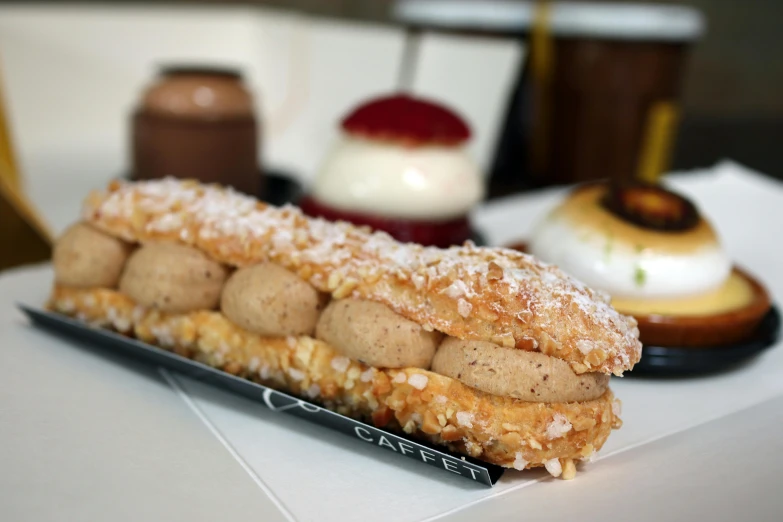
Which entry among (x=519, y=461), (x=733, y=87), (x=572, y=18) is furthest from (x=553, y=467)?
(x=733, y=87)

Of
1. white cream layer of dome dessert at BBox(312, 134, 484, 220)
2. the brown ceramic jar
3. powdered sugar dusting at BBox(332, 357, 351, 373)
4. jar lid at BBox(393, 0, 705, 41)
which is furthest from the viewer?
jar lid at BBox(393, 0, 705, 41)

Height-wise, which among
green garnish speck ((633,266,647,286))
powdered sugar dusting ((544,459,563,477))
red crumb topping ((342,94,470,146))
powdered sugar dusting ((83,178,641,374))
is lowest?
→ powdered sugar dusting ((544,459,563,477))

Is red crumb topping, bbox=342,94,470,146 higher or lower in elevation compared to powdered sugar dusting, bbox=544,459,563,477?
higher

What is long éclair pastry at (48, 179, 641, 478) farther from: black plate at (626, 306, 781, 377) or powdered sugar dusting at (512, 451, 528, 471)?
black plate at (626, 306, 781, 377)

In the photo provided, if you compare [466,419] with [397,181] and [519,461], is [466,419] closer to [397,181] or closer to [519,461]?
[519,461]

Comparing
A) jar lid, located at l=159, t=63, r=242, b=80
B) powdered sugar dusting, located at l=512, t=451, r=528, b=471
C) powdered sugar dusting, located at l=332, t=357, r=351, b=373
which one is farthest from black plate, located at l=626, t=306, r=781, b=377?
jar lid, located at l=159, t=63, r=242, b=80

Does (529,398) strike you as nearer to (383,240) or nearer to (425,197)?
(383,240)

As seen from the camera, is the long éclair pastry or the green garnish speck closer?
the long éclair pastry

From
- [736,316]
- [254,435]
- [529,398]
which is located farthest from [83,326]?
[736,316]
